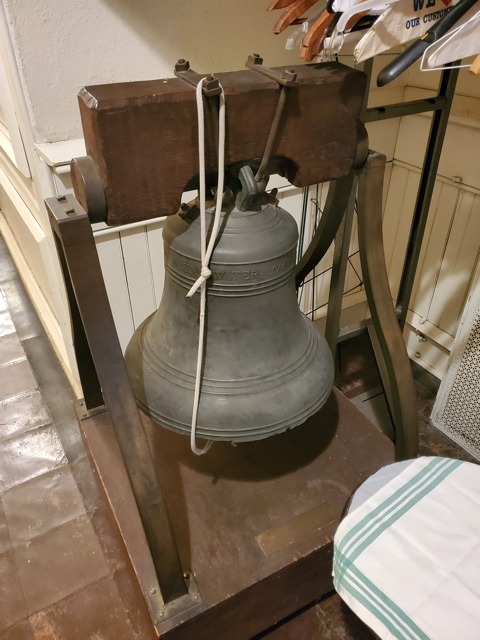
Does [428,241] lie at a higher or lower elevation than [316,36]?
lower

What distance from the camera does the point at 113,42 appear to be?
47.9 inches

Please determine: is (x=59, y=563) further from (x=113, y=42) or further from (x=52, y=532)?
(x=113, y=42)

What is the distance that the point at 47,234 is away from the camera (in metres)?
1.58

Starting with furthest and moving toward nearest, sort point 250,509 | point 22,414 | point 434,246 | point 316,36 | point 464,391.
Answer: point 22,414, point 434,246, point 464,391, point 250,509, point 316,36

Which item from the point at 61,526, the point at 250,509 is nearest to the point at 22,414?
the point at 61,526

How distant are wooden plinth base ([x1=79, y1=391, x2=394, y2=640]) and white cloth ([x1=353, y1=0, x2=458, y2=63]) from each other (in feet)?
2.89

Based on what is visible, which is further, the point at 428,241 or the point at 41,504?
the point at 428,241

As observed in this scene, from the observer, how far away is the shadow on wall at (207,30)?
1.22 meters

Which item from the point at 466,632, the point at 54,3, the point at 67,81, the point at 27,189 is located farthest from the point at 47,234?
the point at 466,632

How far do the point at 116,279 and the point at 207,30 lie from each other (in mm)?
749

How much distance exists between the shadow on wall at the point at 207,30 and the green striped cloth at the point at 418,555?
3.82ft

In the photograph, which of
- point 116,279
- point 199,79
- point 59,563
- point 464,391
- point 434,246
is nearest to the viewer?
point 199,79

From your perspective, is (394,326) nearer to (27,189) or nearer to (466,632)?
(466,632)

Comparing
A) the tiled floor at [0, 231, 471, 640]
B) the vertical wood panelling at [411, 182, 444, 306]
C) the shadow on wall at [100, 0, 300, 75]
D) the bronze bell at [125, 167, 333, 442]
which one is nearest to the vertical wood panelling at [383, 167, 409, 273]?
the vertical wood panelling at [411, 182, 444, 306]
